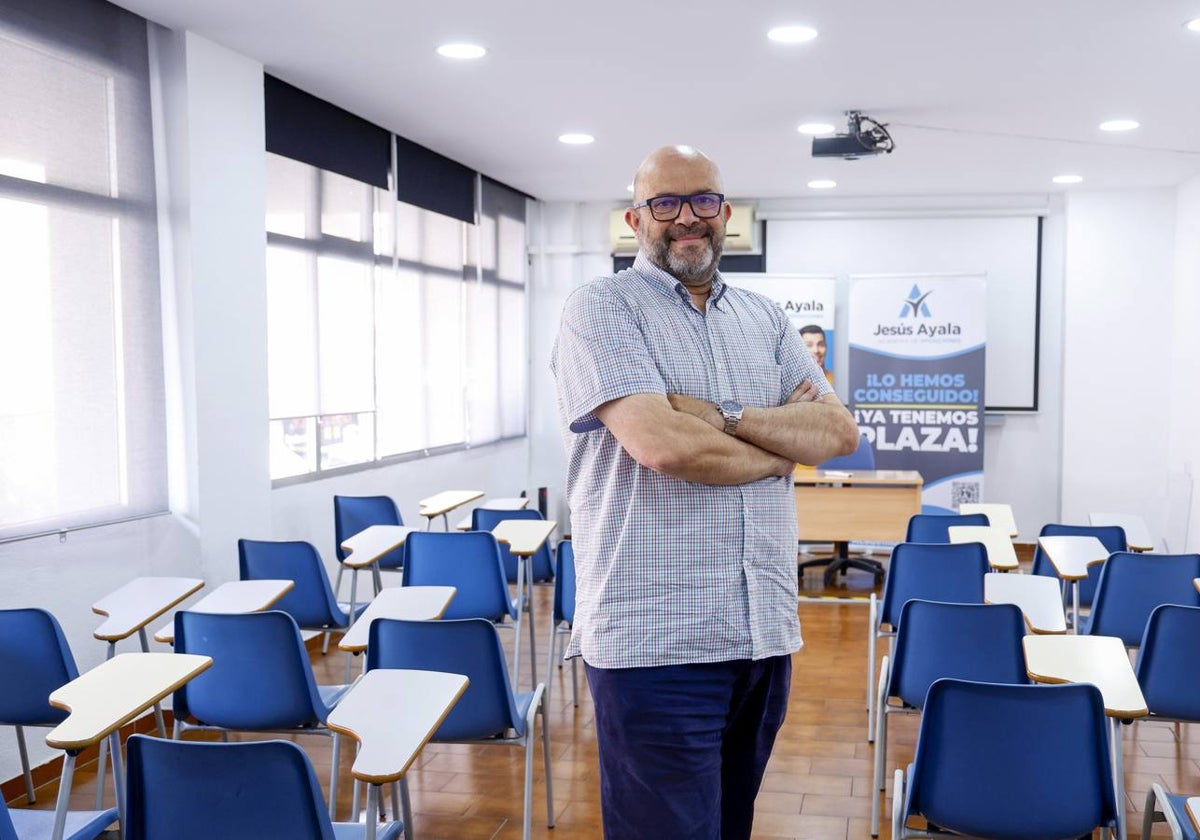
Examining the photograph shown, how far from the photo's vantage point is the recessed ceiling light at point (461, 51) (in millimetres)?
5133

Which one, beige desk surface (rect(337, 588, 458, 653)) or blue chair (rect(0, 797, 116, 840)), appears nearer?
blue chair (rect(0, 797, 116, 840))

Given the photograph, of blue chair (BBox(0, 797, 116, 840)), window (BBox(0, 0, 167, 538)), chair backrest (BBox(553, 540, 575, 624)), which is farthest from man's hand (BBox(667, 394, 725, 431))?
window (BBox(0, 0, 167, 538))

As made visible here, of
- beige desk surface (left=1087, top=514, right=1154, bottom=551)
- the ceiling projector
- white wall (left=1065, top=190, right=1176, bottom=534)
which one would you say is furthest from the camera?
white wall (left=1065, top=190, right=1176, bottom=534)

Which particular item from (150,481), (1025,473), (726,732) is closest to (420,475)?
(150,481)

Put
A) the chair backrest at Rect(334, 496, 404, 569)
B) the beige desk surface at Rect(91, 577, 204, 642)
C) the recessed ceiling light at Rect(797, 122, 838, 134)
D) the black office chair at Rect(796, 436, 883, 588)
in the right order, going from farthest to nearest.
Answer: the black office chair at Rect(796, 436, 883, 588), the recessed ceiling light at Rect(797, 122, 838, 134), the chair backrest at Rect(334, 496, 404, 569), the beige desk surface at Rect(91, 577, 204, 642)

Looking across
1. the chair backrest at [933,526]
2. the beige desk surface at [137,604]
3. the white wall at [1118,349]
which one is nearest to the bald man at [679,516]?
the beige desk surface at [137,604]

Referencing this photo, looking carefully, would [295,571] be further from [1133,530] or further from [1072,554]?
[1133,530]

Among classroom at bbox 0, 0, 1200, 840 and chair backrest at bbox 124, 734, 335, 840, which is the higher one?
classroom at bbox 0, 0, 1200, 840

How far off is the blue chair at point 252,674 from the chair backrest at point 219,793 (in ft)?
3.44

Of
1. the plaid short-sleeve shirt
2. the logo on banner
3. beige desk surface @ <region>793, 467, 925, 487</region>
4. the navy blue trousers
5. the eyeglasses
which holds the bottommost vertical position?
beige desk surface @ <region>793, 467, 925, 487</region>

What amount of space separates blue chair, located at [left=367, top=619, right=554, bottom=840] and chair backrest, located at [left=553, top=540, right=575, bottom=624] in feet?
4.60

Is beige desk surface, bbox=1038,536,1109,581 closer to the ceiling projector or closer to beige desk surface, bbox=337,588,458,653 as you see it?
beige desk surface, bbox=337,588,458,653

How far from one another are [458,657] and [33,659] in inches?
48.9

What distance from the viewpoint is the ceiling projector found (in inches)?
253
